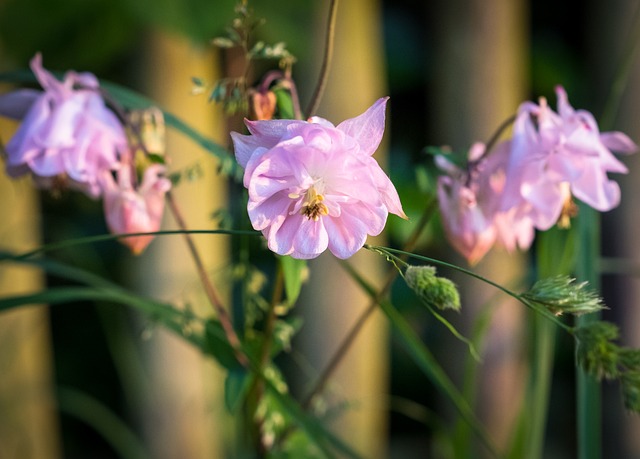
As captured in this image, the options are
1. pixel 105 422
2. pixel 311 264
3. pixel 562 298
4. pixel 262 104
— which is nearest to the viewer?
pixel 562 298

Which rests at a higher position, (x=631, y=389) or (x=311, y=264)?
(x=631, y=389)

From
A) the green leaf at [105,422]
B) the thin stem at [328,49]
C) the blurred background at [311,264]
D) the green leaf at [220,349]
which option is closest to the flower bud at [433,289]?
the thin stem at [328,49]

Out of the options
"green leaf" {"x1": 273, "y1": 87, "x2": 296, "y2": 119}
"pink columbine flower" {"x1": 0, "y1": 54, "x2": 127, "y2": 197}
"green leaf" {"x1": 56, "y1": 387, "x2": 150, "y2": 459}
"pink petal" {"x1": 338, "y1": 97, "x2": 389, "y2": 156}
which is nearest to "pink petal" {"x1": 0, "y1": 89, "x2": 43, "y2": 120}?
"pink columbine flower" {"x1": 0, "y1": 54, "x2": 127, "y2": 197}

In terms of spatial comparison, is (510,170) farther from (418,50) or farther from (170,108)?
(418,50)

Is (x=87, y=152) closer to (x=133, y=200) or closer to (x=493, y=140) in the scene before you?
(x=133, y=200)

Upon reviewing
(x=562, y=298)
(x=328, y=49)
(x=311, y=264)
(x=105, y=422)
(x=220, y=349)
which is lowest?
(x=105, y=422)

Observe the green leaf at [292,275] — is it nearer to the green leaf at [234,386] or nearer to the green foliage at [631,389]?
the green leaf at [234,386]

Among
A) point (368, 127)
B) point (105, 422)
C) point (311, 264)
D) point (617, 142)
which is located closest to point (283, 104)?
point (368, 127)
